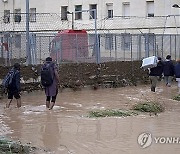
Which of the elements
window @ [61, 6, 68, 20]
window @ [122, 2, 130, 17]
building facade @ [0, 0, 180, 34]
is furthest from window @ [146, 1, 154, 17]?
window @ [61, 6, 68, 20]

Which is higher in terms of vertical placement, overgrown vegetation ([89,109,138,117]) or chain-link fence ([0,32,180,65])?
chain-link fence ([0,32,180,65])

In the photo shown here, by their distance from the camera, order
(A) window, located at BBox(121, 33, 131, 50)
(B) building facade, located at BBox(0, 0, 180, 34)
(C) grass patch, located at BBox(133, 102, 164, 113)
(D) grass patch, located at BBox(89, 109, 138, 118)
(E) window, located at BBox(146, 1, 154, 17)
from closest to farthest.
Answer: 1. (D) grass patch, located at BBox(89, 109, 138, 118)
2. (C) grass patch, located at BBox(133, 102, 164, 113)
3. (A) window, located at BBox(121, 33, 131, 50)
4. (B) building facade, located at BBox(0, 0, 180, 34)
5. (E) window, located at BBox(146, 1, 154, 17)

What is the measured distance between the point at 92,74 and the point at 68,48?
2153mm

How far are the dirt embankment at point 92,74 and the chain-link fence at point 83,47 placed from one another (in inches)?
44.6

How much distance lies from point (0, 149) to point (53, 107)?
23.5 ft

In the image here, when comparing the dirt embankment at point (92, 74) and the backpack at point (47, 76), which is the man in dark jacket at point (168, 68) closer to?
the dirt embankment at point (92, 74)

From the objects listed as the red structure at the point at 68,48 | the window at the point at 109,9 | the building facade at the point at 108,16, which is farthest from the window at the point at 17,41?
the window at the point at 109,9

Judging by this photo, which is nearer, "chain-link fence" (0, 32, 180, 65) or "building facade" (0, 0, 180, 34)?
"chain-link fence" (0, 32, 180, 65)

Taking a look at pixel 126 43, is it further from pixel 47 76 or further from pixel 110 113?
pixel 110 113

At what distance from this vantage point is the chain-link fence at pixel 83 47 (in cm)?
2308

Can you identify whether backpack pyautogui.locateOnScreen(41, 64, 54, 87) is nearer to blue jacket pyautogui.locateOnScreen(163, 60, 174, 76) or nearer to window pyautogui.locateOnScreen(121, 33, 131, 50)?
blue jacket pyautogui.locateOnScreen(163, 60, 174, 76)

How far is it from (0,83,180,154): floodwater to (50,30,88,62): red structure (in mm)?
4300

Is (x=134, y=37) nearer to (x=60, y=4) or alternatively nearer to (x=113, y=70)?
(x=113, y=70)

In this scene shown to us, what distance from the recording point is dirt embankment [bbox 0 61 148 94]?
2058 centimetres
